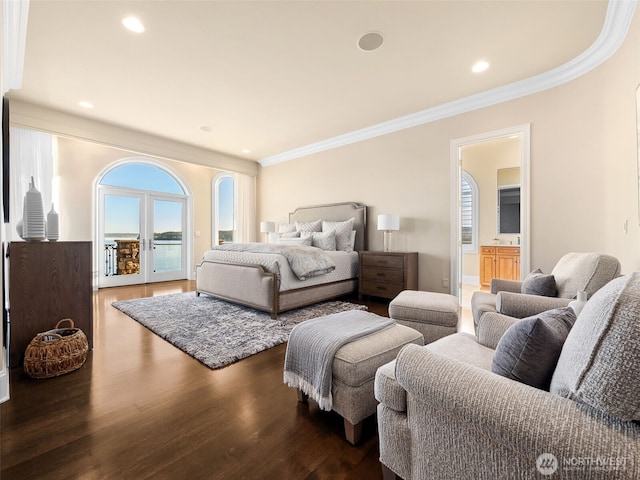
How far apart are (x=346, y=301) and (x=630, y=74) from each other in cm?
369

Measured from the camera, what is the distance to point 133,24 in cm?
241

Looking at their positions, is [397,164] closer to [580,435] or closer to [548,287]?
[548,287]

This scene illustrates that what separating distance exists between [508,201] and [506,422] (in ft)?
20.1

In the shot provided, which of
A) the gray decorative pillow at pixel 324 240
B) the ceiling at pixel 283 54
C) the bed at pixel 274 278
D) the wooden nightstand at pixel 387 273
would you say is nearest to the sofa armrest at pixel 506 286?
the wooden nightstand at pixel 387 273

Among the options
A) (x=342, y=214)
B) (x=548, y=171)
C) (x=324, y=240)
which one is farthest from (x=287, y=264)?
(x=548, y=171)

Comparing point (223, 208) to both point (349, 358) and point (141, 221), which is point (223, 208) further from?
point (349, 358)

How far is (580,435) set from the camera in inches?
23.6

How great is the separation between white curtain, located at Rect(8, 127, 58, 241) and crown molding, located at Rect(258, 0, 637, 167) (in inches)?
173

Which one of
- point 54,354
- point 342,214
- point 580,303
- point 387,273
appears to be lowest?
point 54,354

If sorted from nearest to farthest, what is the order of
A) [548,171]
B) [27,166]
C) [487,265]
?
[548,171] < [27,166] < [487,265]

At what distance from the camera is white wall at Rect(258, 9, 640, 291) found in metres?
2.39

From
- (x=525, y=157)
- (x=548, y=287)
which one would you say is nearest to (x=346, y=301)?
(x=548, y=287)

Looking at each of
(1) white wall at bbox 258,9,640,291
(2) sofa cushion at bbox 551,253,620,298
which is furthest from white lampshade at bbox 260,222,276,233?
(2) sofa cushion at bbox 551,253,620,298

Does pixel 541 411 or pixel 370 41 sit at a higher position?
pixel 370 41
